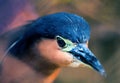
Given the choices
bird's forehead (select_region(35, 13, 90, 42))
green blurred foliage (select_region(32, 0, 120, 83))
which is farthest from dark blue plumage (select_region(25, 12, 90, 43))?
green blurred foliage (select_region(32, 0, 120, 83))

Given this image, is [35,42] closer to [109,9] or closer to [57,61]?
[57,61]

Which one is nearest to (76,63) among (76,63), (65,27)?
(76,63)

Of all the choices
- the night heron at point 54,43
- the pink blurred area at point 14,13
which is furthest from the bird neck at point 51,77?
the pink blurred area at point 14,13

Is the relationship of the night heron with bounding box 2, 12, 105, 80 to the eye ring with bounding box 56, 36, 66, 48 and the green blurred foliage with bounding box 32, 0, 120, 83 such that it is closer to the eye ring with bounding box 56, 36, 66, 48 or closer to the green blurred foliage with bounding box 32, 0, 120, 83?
the eye ring with bounding box 56, 36, 66, 48

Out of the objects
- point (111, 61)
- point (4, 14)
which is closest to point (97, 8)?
point (111, 61)

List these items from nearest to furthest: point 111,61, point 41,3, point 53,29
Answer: point 53,29 < point 41,3 < point 111,61
